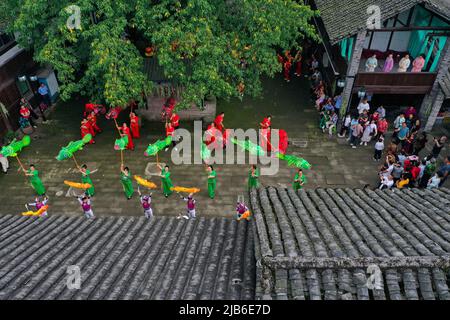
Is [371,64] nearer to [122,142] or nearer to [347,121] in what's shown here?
[347,121]

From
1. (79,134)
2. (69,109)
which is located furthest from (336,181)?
(69,109)

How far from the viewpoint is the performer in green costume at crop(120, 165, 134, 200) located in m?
13.8

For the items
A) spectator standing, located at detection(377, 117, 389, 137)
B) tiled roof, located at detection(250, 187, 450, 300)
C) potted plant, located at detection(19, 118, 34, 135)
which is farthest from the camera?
potted plant, located at detection(19, 118, 34, 135)

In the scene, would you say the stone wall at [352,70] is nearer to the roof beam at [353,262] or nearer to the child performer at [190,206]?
the child performer at [190,206]

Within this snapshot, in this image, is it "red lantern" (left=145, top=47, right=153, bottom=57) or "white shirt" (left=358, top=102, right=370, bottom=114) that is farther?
"white shirt" (left=358, top=102, right=370, bottom=114)

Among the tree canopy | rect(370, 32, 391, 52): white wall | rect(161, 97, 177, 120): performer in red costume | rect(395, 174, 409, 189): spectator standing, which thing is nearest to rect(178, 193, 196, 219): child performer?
the tree canopy

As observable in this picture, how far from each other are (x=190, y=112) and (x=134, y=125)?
319 centimetres

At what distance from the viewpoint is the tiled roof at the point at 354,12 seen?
48.6 ft

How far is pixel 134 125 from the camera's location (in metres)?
17.8

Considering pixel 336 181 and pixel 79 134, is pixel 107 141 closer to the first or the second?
pixel 79 134

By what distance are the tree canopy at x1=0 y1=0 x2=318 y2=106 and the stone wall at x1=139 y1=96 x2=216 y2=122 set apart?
361cm

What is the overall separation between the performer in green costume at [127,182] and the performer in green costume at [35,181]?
3.34 meters

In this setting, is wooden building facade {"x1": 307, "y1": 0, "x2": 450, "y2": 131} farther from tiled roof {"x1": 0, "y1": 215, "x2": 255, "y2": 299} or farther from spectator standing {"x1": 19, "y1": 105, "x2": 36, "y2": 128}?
spectator standing {"x1": 19, "y1": 105, "x2": 36, "y2": 128}

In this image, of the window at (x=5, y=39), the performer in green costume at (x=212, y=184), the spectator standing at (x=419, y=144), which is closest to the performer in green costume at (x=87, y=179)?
the performer in green costume at (x=212, y=184)
